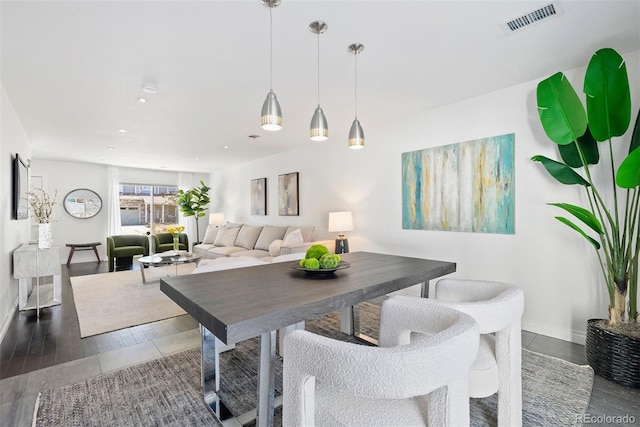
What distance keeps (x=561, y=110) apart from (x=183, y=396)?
3.31 meters

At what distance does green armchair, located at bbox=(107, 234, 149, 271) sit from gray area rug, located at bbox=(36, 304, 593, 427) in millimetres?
4547

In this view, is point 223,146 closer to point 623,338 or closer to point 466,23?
point 466,23

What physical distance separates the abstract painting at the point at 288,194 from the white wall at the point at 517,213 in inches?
37.5

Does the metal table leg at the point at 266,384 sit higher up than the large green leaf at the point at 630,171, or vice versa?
the large green leaf at the point at 630,171

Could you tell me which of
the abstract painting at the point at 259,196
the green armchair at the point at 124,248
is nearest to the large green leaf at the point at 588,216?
the abstract painting at the point at 259,196

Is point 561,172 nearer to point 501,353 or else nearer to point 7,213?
point 501,353

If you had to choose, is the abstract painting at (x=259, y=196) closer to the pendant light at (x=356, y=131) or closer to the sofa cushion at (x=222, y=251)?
the sofa cushion at (x=222, y=251)

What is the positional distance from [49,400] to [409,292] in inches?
137

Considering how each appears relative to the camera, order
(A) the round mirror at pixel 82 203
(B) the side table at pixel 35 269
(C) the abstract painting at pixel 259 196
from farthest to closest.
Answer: (A) the round mirror at pixel 82 203 < (C) the abstract painting at pixel 259 196 < (B) the side table at pixel 35 269

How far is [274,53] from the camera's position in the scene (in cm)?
232

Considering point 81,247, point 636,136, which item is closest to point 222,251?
point 81,247

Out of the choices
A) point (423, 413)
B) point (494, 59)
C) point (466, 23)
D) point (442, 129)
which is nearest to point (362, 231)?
point (442, 129)

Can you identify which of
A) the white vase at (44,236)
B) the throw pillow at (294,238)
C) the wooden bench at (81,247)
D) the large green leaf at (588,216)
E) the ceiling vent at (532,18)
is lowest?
the wooden bench at (81,247)

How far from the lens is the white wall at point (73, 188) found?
7004 mm
